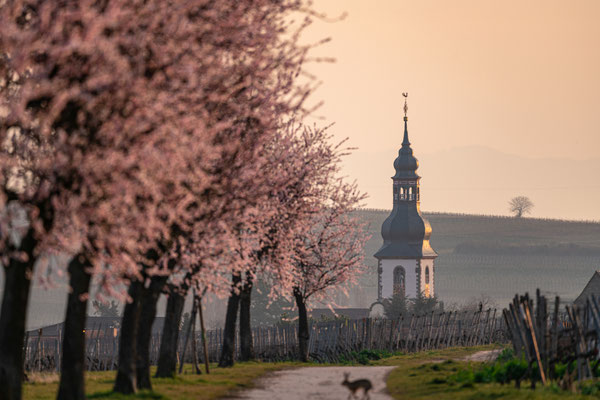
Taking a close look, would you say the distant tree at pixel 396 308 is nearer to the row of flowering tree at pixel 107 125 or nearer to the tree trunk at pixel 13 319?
the row of flowering tree at pixel 107 125

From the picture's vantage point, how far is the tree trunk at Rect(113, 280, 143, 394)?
2525cm

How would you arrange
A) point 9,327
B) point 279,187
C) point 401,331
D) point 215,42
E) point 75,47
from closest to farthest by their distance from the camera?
point 75,47
point 9,327
point 215,42
point 279,187
point 401,331

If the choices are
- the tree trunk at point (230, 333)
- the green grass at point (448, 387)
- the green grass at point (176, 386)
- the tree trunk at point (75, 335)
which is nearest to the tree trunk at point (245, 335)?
the tree trunk at point (230, 333)

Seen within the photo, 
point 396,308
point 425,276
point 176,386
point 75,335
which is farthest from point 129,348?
point 425,276

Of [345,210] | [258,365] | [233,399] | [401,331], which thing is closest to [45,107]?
[233,399]

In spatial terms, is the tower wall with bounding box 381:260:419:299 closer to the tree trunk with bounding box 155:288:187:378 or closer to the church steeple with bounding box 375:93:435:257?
the church steeple with bounding box 375:93:435:257

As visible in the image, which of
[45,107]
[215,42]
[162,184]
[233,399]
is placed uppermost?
[215,42]

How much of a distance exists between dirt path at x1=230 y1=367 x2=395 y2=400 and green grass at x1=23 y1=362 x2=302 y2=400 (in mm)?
686

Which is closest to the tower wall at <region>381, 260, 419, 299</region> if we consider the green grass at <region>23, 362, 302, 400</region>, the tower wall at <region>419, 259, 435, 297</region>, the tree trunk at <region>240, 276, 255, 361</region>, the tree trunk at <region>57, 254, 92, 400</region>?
the tower wall at <region>419, 259, 435, 297</region>

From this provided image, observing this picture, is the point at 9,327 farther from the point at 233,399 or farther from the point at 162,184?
the point at 233,399

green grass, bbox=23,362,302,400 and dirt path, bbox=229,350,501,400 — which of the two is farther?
dirt path, bbox=229,350,501,400

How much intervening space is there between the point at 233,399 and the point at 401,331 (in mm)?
35567

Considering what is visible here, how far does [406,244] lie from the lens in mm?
171750

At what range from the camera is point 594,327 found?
28.7 metres
